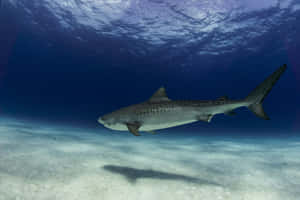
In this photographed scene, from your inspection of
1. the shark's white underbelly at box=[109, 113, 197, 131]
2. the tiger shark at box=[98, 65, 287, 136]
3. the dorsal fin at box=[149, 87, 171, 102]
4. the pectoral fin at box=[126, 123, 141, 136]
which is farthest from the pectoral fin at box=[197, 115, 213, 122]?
the pectoral fin at box=[126, 123, 141, 136]

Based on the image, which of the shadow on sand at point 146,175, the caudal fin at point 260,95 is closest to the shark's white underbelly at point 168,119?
the shadow on sand at point 146,175

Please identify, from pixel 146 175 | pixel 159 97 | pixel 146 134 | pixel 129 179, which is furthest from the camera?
pixel 146 134

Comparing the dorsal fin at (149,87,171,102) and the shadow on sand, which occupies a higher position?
the dorsal fin at (149,87,171,102)

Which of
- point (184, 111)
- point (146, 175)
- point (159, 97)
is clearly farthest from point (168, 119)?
point (146, 175)

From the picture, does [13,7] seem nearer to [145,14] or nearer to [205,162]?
[145,14]

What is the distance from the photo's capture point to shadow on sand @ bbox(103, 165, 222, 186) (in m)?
4.22

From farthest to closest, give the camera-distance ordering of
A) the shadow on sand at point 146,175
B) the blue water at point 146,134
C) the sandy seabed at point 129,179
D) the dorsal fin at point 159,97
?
the dorsal fin at point 159,97, the shadow on sand at point 146,175, the blue water at point 146,134, the sandy seabed at point 129,179

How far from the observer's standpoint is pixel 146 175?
444cm

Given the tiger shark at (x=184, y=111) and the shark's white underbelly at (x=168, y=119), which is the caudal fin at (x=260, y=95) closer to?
the tiger shark at (x=184, y=111)

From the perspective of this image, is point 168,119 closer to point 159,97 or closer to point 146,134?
point 159,97

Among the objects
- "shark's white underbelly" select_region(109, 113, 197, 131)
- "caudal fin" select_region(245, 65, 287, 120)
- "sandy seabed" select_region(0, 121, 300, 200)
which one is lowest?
"sandy seabed" select_region(0, 121, 300, 200)

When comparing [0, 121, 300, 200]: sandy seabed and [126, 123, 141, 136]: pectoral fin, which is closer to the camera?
[0, 121, 300, 200]: sandy seabed

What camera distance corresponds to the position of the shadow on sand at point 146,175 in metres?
4.22

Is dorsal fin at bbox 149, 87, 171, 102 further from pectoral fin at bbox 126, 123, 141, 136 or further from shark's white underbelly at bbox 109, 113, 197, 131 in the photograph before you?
pectoral fin at bbox 126, 123, 141, 136
